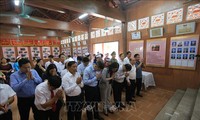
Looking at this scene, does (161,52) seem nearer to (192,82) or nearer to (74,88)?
Answer: (192,82)

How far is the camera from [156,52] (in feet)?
12.4

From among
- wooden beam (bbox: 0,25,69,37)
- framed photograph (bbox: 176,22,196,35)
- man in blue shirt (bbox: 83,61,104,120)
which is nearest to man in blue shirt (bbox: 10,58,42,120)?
man in blue shirt (bbox: 83,61,104,120)

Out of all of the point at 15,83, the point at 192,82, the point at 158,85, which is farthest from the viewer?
the point at 158,85

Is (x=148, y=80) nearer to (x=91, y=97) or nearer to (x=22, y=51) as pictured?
(x=91, y=97)

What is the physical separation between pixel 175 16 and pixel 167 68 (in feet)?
5.81

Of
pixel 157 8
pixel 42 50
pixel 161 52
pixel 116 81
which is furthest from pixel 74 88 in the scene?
pixel 42 50

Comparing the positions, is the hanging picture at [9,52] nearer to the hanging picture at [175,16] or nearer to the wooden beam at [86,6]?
the wooden beam at [86,6]

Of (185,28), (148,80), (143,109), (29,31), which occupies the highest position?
(29,31)

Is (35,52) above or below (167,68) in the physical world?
above

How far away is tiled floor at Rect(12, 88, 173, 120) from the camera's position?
226 centimetres

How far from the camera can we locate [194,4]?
2.92 metres

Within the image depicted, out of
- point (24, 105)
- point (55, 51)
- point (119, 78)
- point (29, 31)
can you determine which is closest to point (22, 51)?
point (29, 31)

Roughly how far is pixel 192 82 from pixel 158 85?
102 cm

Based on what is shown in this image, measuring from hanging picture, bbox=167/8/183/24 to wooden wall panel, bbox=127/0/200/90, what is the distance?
10 centimetres
